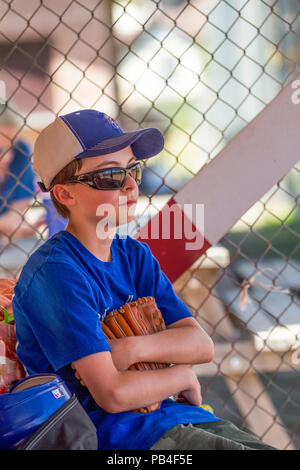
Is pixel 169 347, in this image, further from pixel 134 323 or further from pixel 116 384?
pixel 116 384

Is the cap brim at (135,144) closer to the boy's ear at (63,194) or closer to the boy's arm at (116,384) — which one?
the boy's ear at (63,194)

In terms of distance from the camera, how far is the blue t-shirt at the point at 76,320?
1587 mm

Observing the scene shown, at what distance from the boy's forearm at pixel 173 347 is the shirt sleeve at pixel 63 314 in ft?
0.41

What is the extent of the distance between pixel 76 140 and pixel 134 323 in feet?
1.72

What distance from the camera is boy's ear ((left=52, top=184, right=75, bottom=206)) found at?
183 cm

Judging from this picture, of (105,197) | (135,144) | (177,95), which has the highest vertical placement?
(135,144)

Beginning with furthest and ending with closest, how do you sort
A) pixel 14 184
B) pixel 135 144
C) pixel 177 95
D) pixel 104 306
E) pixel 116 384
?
pixel 177 95 < pixel 14 184 < pixel 135 144 < pixel 104 306 < pixel 116 384

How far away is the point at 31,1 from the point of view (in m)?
9.02

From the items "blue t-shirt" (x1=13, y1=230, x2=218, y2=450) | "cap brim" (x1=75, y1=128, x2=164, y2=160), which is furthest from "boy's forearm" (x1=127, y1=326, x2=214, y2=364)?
"cap brim" (x1=75, y1=128, x2=164, y2=160)

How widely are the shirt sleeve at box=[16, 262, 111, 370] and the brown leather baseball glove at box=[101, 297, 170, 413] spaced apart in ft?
0.29

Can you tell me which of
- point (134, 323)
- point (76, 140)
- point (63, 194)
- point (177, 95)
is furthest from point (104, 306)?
point (177, 95)

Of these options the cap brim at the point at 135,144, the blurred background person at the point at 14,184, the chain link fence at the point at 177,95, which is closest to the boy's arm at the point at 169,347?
the cap brim at the point at 135,144

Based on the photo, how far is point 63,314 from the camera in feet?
5.26

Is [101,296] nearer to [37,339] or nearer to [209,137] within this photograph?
[37,339]
